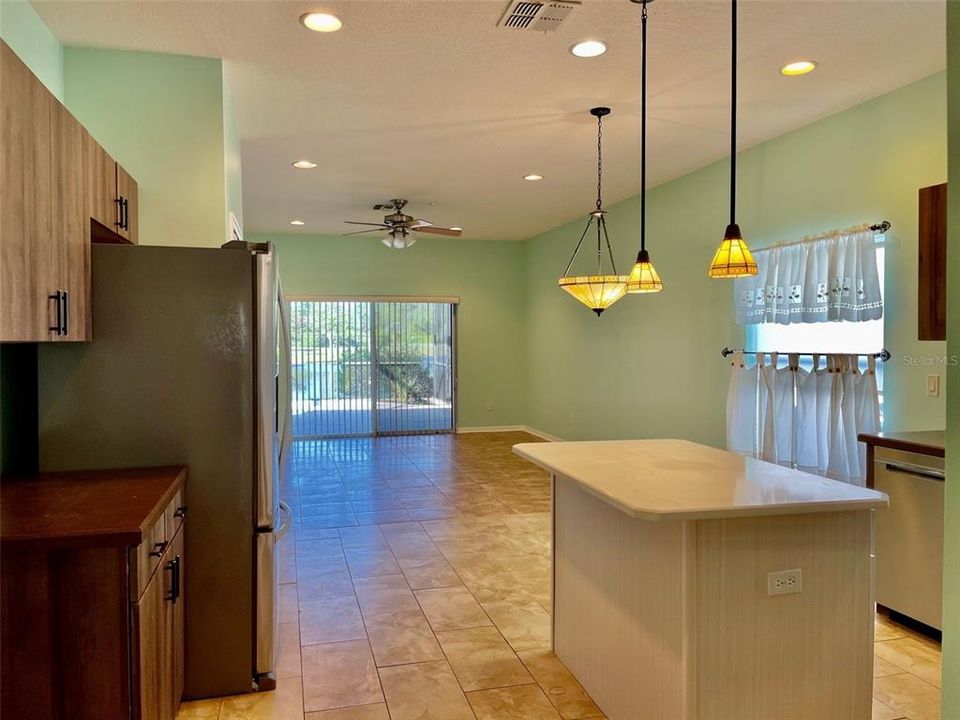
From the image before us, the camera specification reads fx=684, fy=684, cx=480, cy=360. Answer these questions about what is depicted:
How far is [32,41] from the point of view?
2811mm

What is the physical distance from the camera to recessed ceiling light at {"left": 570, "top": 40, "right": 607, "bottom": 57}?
10.3 ft

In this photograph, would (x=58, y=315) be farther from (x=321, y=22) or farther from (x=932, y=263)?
(x=932, y=263)

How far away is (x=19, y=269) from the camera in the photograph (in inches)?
72.5

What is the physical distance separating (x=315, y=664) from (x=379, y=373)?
6.53m

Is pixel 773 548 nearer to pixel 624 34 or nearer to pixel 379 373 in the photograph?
pixel 624 34

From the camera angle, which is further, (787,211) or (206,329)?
(787,211)

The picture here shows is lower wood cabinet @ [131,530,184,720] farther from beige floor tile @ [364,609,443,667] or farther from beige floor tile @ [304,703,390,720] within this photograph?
beige floor tile @ [364,609,443,667]

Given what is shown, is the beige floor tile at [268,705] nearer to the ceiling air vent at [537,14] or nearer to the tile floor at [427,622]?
the tile floor at [427,622]

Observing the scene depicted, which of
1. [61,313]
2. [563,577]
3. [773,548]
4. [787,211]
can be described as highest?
[787,211]

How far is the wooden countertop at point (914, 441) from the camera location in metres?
2.99

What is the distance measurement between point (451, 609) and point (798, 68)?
128 inches

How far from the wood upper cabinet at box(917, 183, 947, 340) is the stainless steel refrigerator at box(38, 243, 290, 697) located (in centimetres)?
299

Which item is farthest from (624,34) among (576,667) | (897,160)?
(576,667)

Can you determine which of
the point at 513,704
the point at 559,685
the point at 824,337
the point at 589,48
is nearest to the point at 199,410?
the point at 513,704
